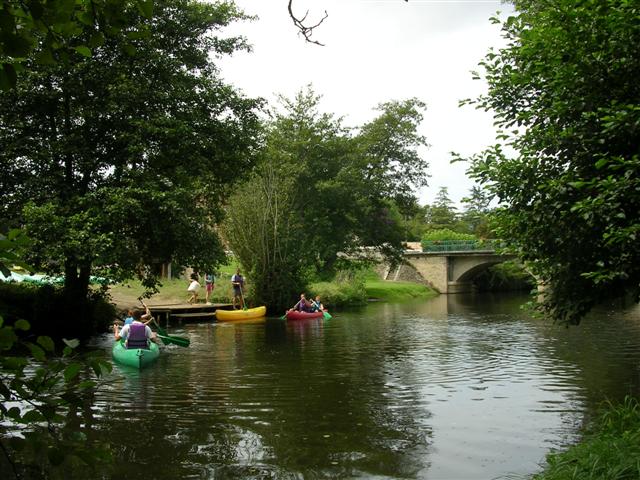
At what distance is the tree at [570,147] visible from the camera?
6.52 meters

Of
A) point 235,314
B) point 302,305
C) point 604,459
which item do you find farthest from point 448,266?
point 604,459

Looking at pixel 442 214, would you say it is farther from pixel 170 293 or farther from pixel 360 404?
pixel 360 404

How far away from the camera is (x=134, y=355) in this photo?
13570mm

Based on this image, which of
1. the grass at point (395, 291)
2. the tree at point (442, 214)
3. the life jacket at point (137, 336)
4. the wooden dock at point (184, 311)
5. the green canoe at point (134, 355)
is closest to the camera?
the green canoe at point (134, 355)

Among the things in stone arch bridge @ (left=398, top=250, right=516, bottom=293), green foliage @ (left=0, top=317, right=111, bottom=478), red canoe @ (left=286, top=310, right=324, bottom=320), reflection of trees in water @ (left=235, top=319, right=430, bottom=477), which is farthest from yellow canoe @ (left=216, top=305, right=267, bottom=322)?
stone arch bridge @ (left=398, top=250, right=516, bottom=293)

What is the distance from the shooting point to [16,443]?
7.48 ft

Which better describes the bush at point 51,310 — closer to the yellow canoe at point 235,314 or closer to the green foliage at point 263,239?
the yellow canoe at point 235,314

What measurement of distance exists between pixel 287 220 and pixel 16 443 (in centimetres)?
2785

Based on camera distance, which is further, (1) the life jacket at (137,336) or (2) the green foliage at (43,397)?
(1) the life jacket at (137,336)

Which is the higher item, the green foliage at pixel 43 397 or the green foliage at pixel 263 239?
the green foliage at pixel 263 239

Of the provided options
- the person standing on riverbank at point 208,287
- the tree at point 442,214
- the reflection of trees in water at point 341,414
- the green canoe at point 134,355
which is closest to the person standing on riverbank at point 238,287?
the person standing on riverbank at point 208,287

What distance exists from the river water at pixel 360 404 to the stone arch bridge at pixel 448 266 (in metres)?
32.8

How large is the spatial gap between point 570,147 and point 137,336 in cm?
1028

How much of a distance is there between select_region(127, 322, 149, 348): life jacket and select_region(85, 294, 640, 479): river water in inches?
24.9
